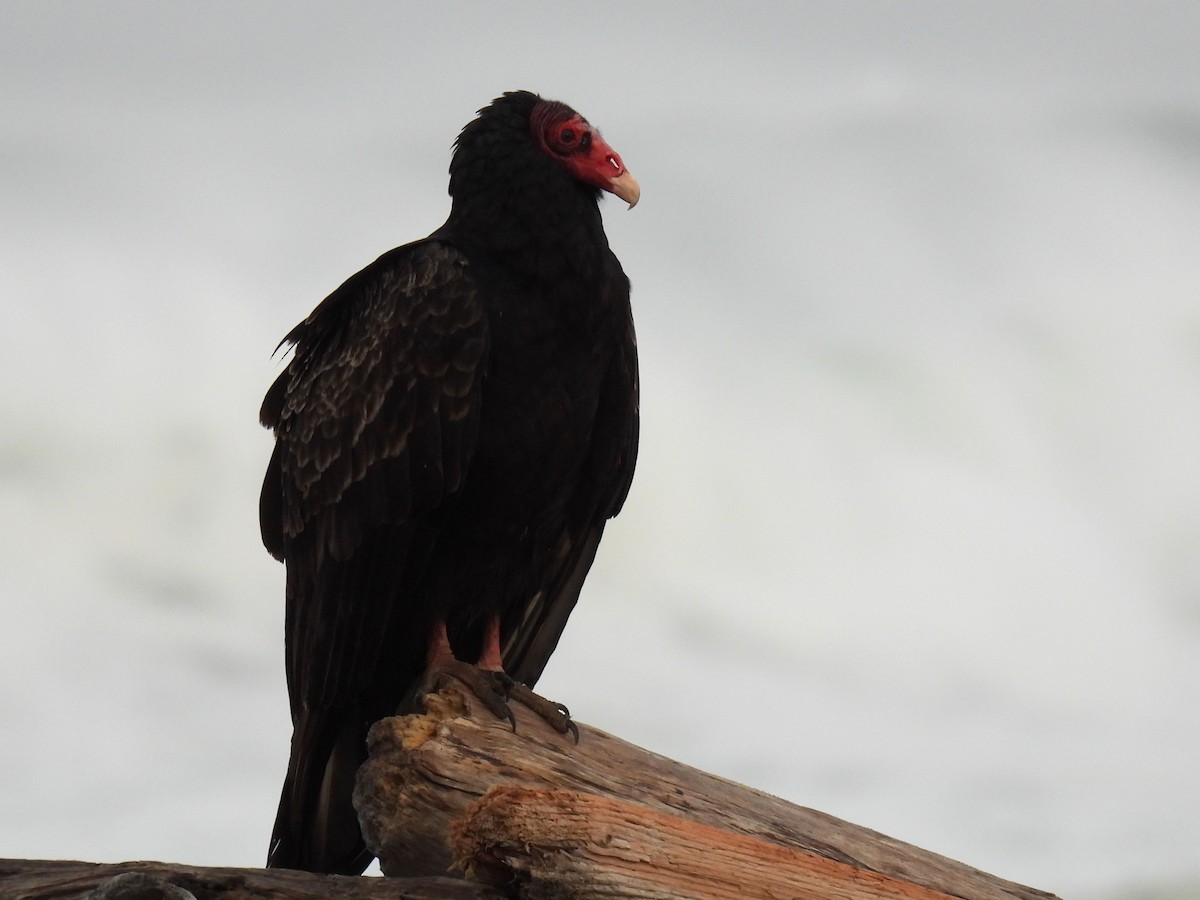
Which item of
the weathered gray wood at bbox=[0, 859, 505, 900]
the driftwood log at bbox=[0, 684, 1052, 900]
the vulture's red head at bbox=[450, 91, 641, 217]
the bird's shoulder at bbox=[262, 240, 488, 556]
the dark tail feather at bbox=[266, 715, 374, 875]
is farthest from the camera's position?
the vulture's red head at bbox=[450, 91, 641, 217]

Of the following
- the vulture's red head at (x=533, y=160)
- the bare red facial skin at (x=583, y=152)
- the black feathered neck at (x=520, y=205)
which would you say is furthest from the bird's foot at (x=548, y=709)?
the bare red facial skin at (x=583, y=152)

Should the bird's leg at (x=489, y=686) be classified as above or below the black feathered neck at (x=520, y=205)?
below

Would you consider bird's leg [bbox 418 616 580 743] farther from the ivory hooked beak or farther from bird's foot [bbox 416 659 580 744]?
the ivory hooked beak

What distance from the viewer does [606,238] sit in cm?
577

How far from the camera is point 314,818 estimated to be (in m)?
5.50

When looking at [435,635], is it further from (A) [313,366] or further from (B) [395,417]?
(A) [313,366]

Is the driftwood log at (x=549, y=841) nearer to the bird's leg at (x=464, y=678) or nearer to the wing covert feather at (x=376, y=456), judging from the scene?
the bird's leg at (x=464, y=678)

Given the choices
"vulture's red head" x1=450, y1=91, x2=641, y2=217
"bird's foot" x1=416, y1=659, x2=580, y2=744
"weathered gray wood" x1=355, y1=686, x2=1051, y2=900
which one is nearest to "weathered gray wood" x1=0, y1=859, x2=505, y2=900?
"weathered gray wood" x1=355, y1=686, x2=1051, y2=900

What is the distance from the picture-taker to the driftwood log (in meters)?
3.67

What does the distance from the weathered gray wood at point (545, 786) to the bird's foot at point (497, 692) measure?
4 cm

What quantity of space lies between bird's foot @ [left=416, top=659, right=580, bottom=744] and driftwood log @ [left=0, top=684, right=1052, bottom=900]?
6 cm

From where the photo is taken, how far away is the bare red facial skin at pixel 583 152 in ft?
18.5

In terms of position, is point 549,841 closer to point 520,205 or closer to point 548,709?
point 548,709

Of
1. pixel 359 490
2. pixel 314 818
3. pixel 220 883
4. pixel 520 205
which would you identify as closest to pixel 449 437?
pixel 359 490
